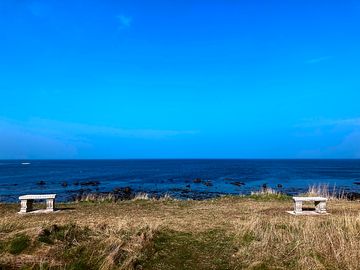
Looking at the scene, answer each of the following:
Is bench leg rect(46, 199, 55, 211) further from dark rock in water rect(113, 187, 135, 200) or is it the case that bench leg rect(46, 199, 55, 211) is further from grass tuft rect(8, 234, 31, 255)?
dark rock in water rect(113, 187, 135, 200)

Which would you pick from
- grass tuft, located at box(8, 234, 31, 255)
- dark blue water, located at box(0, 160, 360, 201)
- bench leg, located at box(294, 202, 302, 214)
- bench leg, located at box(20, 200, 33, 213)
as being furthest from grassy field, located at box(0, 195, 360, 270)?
dark blue water, located at box(0, 160, 360, 201)

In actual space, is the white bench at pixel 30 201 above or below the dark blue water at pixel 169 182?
above

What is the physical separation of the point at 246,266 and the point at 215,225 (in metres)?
4.69

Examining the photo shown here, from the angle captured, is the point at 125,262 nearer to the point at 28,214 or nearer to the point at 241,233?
the point at 241,233

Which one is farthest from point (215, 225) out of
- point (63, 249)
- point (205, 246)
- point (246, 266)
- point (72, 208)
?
point (72, 208)

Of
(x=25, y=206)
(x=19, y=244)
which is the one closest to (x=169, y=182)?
(x=25, y=206)

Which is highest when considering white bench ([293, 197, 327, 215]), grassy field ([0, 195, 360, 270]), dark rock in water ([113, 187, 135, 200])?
white bench ([293, 197, 327, 215])

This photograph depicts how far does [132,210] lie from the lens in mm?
18406

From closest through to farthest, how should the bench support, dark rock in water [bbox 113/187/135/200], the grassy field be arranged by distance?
the grassy field
the bench support
dark rock in water [bbox 113/187/135/200]

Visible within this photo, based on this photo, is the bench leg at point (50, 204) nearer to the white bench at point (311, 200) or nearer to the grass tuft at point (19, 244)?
the grass tuft at point (19, 244)

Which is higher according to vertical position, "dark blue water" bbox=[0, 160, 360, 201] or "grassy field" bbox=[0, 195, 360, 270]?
"grassy field" bbox=[0, 195, 360, 270]

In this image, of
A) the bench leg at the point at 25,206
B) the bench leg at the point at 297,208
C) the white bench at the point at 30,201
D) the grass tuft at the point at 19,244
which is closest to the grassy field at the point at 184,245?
the grass tuft at the point at 19,244

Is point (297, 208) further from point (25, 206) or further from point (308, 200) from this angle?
point (25, 206)

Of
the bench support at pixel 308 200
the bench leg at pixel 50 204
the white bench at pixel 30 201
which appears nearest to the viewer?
the bench support at pixel 308 200
